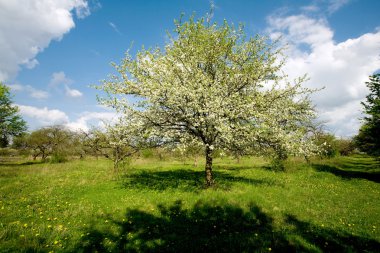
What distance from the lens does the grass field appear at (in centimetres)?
921

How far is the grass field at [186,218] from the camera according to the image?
9.21 meters

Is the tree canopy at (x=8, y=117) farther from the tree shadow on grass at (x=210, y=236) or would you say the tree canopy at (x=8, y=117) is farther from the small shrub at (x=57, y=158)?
the tree shadow on grass at (x=210, y=236)

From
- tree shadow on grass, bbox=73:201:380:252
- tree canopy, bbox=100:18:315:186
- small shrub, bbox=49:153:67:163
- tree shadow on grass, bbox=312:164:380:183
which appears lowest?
tree shadow on grass, bbox=73:201:380:252

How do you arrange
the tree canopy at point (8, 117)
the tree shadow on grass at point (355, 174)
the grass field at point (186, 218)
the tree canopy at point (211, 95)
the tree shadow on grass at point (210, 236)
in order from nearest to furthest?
the tree shadow on grass at point (210, 236) → the grass field at point (186, 218) → the tree canopy at point (211, 95) → the tree shadow on grass at point (355, 174) → the tree canopy at point (8, 117)

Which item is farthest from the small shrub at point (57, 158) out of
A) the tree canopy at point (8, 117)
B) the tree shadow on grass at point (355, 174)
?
the tree shadow on grass at point (355, 174)

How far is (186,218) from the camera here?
12148 mm

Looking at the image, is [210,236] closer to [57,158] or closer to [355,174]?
[355,174]

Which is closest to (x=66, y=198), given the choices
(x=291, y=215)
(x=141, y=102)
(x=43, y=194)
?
(x=43, y=194)

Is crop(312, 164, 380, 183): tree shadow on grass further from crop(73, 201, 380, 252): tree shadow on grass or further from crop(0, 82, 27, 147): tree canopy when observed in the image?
crop(0, 82, 27, 147): tree canopy

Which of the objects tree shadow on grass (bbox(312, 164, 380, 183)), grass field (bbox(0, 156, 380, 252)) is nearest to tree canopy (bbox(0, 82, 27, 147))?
grass field (bbox(0, 156, 380, 252))

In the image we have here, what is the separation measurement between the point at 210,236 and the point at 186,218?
226 centimetres

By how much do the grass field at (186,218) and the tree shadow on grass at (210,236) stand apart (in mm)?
36

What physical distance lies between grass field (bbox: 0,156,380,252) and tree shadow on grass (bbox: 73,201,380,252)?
4 centimetres

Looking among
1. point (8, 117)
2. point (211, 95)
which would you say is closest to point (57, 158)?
point (8, 117)
